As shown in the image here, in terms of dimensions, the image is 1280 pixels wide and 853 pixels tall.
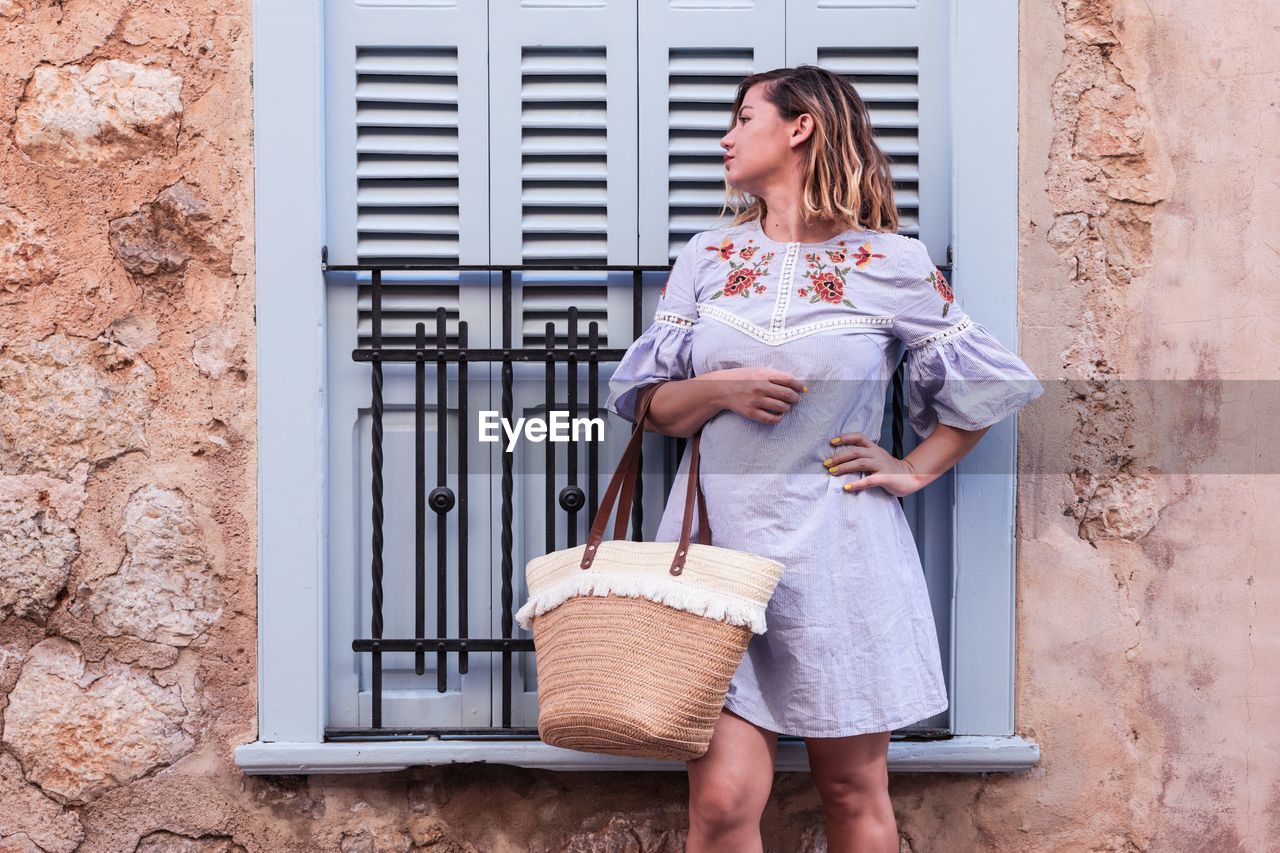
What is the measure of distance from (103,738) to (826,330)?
203cm

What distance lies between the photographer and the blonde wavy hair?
221 cm

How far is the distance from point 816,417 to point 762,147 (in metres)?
0.61

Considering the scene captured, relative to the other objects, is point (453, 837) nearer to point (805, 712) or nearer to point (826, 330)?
point (805, 712)

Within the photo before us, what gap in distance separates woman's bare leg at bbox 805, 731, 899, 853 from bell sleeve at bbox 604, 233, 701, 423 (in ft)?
2.81

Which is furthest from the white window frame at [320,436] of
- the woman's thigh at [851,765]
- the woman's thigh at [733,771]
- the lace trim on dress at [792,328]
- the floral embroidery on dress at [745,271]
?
the floral embroidery on dress at [745,271]

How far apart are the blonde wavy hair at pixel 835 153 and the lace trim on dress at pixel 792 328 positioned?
21 cm

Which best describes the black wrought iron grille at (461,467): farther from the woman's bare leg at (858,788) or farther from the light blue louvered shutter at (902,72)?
the woman's bare leg at (858,788)

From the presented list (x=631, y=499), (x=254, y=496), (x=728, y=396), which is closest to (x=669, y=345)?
(x=728, y=396)

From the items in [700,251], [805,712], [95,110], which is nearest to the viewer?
[805,712]

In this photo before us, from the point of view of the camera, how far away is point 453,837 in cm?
266

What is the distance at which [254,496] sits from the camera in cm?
262

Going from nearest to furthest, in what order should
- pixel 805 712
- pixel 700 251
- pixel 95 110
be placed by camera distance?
pixel 805 712
pixel 700 251
pixel 95 110

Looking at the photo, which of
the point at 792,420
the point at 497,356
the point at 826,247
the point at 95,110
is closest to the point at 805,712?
the point at 792,420

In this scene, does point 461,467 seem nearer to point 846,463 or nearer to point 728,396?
point 728,396
